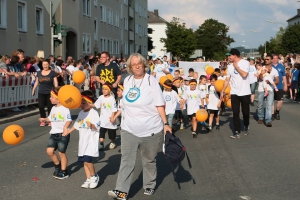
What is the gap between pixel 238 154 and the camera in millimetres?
9250

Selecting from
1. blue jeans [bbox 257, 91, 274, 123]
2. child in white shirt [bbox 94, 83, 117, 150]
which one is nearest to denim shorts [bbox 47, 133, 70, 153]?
child in white shirt [bbox 94, 83, 117, 150]

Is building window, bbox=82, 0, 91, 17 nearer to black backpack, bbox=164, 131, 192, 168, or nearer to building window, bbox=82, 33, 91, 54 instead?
building window, bbox=82, 33, 91, 54

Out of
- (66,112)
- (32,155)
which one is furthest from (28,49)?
(66,112)

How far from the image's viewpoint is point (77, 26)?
39.7 m

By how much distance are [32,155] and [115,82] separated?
2.94m

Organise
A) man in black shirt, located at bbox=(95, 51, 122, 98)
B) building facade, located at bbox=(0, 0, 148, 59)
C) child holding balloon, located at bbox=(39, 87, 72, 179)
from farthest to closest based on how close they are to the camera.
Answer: building facade, located at bbox=(0, 0, 148, 59) → man in black shirt, located at bbox=(95, 51, 122, 98) → child holding balloon, located at bbox=(39, 87, 72, 179)

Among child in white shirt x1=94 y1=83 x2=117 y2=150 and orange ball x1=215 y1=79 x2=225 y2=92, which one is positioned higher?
orange ball x1=215 y1=79 x2=225 y2=92

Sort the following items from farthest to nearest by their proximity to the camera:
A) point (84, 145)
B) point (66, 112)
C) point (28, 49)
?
point (28, 49), point (66, 112), point (84, 145)

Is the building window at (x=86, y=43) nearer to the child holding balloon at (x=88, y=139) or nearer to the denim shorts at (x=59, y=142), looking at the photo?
the denim shorts at (x=59, y=142)

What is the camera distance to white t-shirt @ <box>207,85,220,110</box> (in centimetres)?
1262

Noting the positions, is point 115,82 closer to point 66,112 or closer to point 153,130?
point 66,112

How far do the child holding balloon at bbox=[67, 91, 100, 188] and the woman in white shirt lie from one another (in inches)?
28.5

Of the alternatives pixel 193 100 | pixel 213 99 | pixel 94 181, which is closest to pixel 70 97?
pixel 94 181

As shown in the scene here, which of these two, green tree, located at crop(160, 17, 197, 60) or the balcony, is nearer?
the balcony
